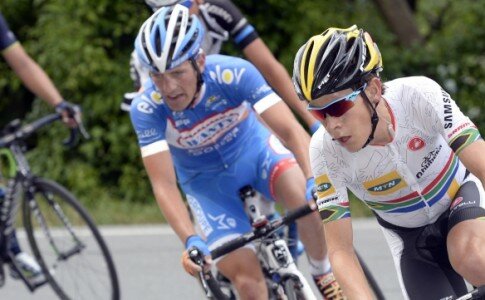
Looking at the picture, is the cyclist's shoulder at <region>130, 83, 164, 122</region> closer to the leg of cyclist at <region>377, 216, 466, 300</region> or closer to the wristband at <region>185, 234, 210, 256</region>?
the wristband at <region>185, 234, 210, 256</region>

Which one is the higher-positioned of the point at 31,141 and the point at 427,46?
the point at 31,141

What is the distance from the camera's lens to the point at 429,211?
499cm

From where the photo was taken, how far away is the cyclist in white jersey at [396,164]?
14.8 feet

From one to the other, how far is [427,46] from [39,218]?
6.86 m

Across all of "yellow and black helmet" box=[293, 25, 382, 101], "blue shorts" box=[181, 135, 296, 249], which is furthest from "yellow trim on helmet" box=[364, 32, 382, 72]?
"blue shorts" box=[181, 135, 296, 249]

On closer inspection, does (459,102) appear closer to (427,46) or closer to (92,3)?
(427,46)

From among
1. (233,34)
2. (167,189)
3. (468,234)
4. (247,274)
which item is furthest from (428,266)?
(233,34)

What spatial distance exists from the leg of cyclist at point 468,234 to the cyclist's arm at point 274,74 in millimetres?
1786

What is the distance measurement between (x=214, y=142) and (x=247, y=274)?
720mm

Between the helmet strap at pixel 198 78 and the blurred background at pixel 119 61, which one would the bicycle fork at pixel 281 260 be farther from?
the blurred background at pixel 119 61

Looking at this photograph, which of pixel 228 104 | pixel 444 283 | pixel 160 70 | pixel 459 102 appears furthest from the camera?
pixel 459 102

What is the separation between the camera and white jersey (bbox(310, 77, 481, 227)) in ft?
15.5

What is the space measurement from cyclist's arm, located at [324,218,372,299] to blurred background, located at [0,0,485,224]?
831cm

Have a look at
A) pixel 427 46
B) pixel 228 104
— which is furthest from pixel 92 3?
pixel 228 104
